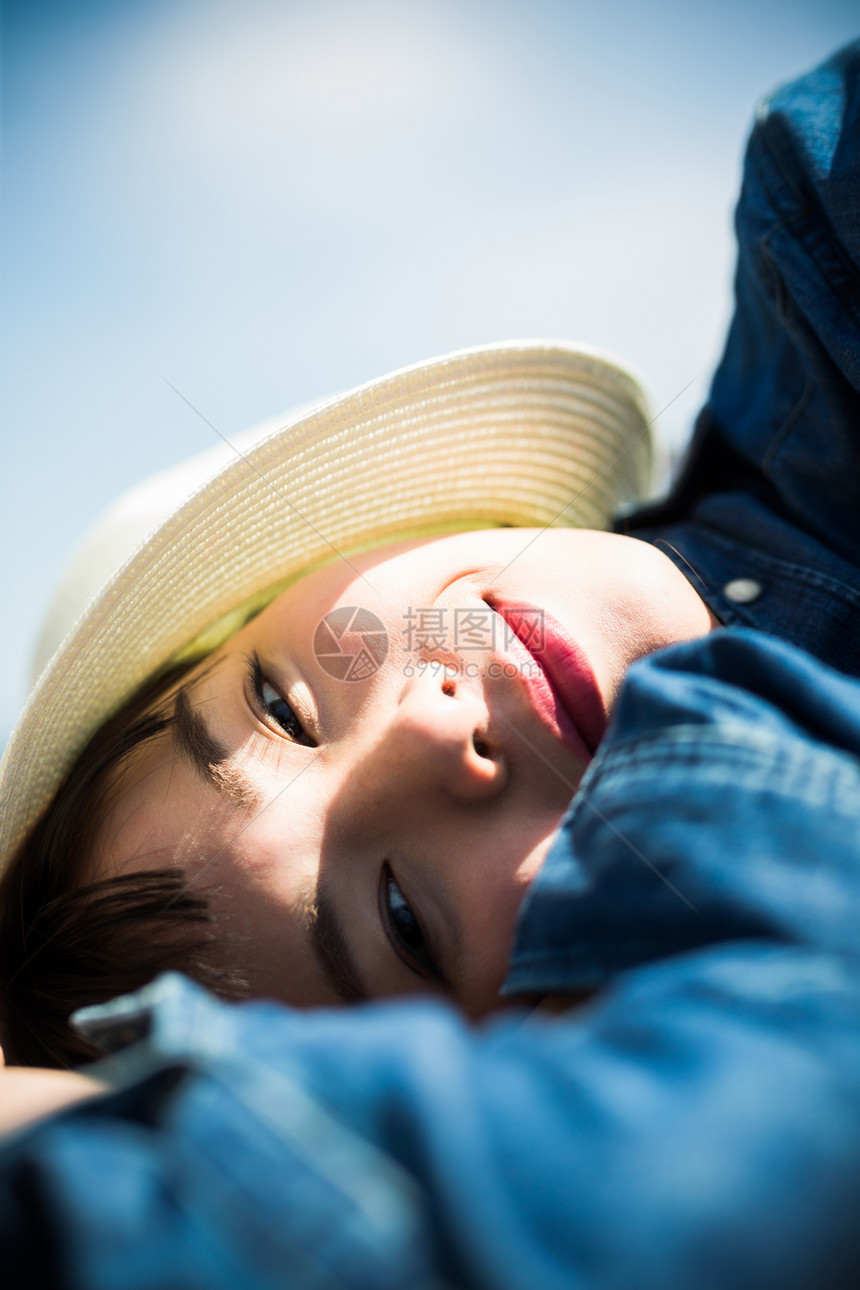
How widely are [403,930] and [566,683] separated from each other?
0.24 m

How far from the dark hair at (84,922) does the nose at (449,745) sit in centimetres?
21

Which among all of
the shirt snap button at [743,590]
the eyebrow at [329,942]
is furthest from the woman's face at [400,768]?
the shirt snap button at [743,590]

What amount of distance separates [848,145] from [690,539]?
0.42m

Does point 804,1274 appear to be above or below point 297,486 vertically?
below

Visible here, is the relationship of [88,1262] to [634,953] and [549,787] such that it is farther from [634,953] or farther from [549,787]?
[549,787]

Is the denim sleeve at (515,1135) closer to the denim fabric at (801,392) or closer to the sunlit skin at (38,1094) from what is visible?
the sunlit skin at (38,1094)

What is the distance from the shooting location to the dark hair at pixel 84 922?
60 cm

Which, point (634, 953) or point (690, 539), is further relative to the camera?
point (690, 539)

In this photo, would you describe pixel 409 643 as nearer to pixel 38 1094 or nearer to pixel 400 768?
pixel 400 768

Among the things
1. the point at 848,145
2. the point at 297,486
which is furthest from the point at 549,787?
the point at 848,145

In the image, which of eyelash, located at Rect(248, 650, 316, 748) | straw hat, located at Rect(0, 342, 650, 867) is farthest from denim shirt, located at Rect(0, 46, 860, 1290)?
straw hat, located at Rect(0, 342, 650, 867)

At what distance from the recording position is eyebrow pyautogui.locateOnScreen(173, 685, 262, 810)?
0.61 m

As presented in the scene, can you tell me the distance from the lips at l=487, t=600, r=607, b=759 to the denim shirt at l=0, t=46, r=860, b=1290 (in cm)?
12

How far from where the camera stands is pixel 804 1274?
26cm
